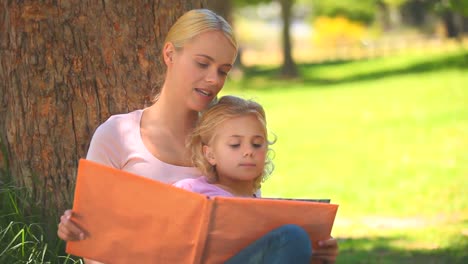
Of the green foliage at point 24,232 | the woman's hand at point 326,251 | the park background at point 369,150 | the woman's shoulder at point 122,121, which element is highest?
the woman's shoulder at point 122,121

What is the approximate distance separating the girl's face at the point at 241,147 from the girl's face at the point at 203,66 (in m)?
0.23

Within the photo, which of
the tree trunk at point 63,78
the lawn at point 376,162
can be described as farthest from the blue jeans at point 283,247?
the tree trunk at point 63,78

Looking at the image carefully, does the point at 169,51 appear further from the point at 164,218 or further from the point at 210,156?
the point at 164,218

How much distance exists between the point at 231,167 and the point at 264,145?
5.1 inches

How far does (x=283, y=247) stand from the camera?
318 centimetres

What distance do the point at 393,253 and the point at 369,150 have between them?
22.6ft

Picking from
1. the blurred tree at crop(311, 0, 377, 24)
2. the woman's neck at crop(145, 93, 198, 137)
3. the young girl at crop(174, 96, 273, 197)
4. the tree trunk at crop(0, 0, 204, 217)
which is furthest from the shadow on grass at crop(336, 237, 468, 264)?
the blurred tree at crop(311, 0, 377, 24)

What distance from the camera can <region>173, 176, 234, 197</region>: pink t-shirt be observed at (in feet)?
11.6

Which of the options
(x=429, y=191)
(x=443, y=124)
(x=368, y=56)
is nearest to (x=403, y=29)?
(x=368, y=56)

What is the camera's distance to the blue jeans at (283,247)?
10.4 feet

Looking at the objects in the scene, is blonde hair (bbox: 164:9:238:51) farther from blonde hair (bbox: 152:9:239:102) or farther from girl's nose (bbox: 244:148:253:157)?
girl's nose (bbox: 244:148:253:157)

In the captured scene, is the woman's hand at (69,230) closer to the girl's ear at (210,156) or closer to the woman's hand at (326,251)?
the girl's ear at (210,156)

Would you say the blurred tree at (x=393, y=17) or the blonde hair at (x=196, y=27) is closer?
the blonde hair at (x=196, y=27)

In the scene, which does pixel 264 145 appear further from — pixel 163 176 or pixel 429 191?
pixel 429 191
